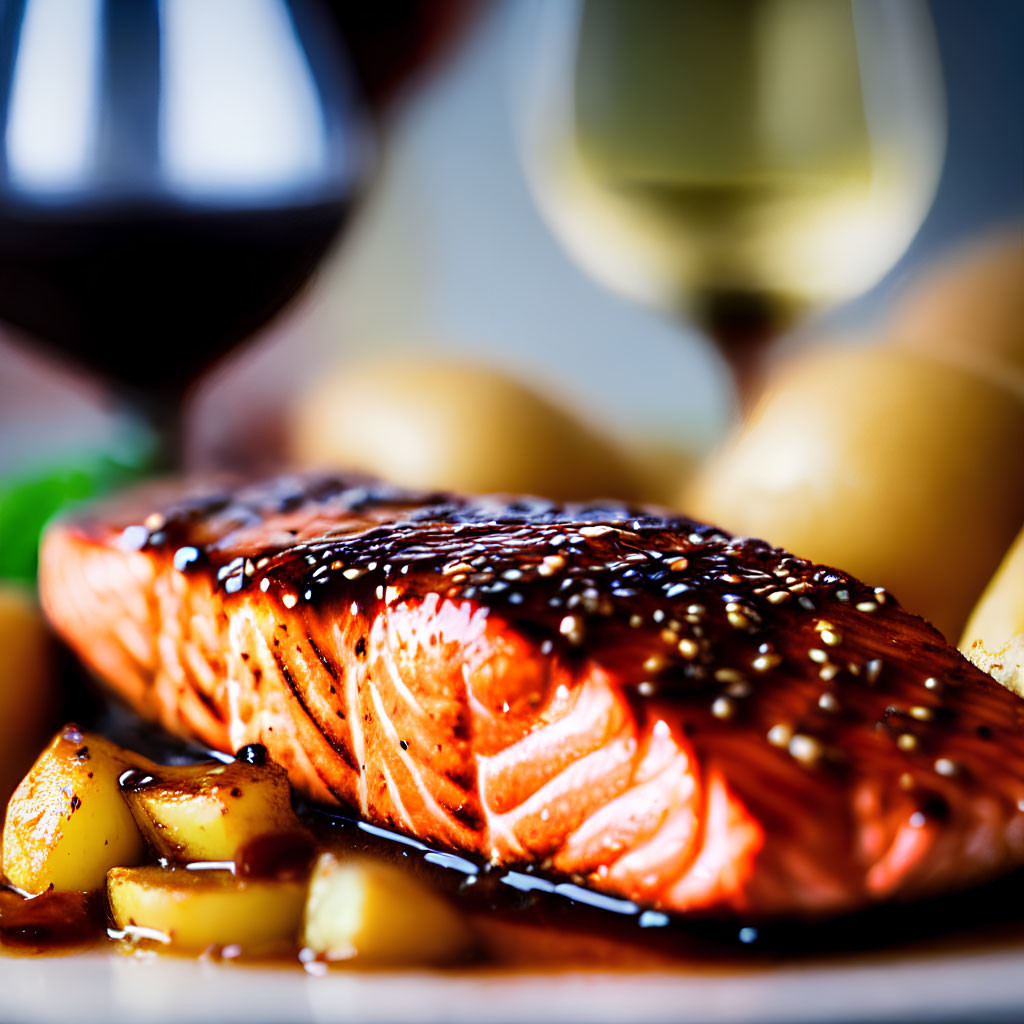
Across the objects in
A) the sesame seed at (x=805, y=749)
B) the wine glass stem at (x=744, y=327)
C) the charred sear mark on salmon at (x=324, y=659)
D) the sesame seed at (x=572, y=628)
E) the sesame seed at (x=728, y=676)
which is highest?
the wine glass stem at (x=744, y=327)

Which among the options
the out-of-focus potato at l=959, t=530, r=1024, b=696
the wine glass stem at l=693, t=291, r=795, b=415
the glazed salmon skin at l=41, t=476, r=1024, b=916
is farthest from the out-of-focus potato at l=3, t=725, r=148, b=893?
the wine glass stem at l=693, t=291, r=795, b=415

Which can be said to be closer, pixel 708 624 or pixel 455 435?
pixel 708 624

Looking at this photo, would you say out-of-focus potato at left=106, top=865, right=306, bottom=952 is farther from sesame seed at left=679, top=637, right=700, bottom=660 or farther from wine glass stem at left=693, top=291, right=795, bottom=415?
wine glass stem at left=693, top=291, right=795, bottom=415

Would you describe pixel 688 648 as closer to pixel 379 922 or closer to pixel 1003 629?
pixel 379 922

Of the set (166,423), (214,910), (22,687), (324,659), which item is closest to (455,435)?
(166,423)

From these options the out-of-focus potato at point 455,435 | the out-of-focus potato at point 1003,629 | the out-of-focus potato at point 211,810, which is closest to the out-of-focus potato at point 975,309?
the out-of-focus potato at point 455,435

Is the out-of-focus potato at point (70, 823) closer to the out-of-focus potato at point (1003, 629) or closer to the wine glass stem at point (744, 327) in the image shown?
the out-of-focus potato at point (1003, 629)
